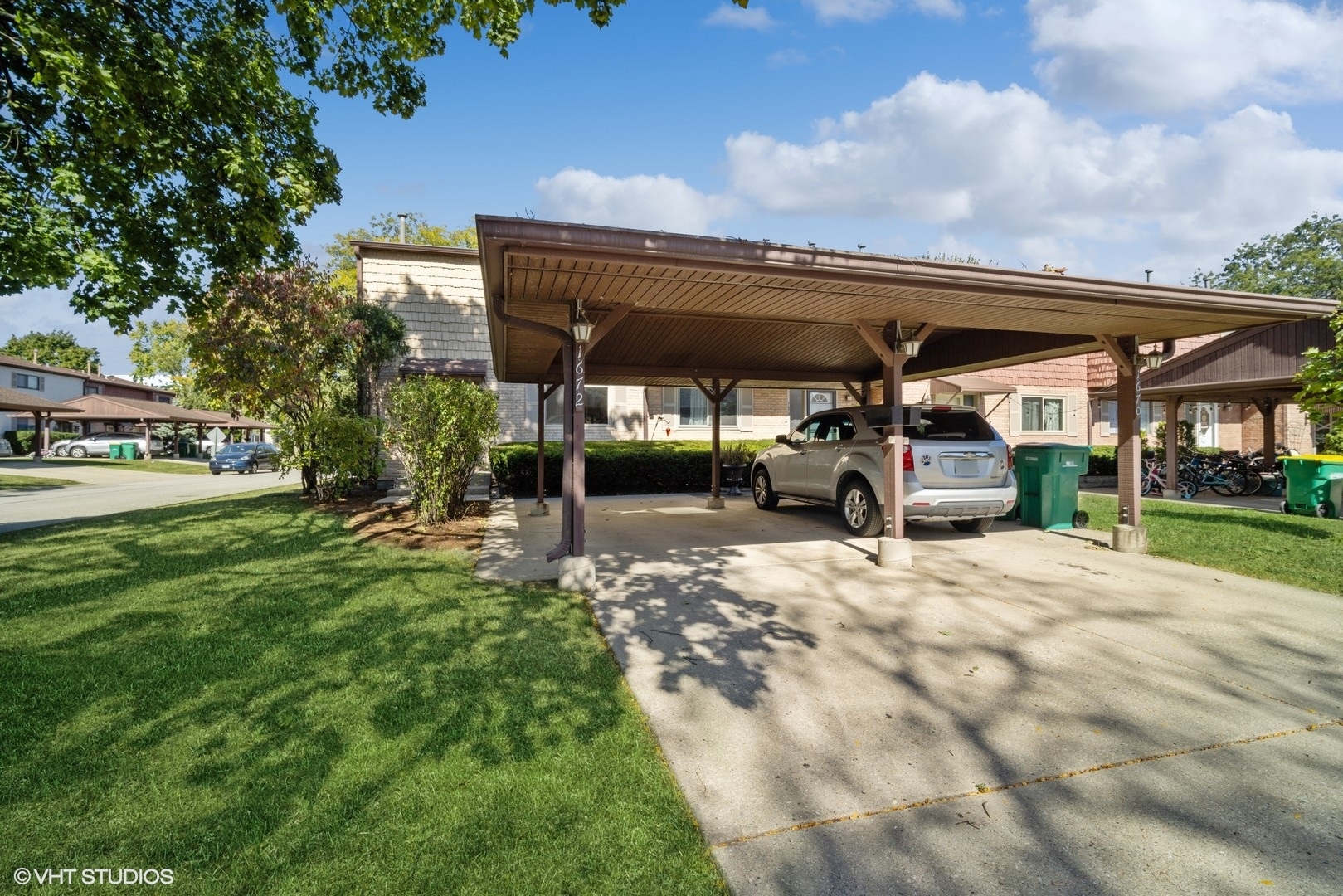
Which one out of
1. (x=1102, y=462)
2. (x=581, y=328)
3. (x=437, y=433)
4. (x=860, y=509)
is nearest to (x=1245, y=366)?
(x=1102, y=462)

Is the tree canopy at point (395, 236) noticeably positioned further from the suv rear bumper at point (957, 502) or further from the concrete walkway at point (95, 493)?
the suv rear bumper at point (957, 502)

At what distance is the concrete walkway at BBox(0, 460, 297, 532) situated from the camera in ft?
36.6

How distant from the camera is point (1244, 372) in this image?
12984mm

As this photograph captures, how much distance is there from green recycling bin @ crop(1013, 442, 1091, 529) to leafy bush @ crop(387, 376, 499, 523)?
790cm

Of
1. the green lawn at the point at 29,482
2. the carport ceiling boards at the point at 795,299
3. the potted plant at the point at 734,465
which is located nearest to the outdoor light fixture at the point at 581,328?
the carport ceiling boards at the point at 795,299

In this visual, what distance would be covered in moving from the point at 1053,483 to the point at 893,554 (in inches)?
162

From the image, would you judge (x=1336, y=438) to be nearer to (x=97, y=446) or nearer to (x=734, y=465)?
(x=734, y=465)

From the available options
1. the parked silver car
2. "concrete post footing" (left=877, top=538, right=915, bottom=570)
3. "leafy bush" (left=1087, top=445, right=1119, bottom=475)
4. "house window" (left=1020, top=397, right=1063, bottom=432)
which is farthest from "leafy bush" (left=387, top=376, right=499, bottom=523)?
the parked silver car

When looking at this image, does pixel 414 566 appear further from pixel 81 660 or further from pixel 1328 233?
pixel 1328 233

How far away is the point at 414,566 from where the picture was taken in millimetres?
6340

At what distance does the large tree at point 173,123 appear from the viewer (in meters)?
6.79

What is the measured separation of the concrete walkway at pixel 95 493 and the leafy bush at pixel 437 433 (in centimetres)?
602

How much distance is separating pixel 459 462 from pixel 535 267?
452cm

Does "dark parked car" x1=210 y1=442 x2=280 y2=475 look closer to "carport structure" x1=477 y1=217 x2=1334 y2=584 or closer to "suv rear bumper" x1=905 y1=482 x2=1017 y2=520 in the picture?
"carport structure" x1=477 y1=217 x2=1334 y2=584
